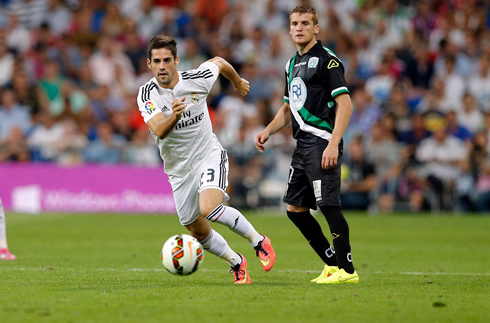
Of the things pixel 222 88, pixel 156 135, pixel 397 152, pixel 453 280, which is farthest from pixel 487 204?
Result: pixel 156 135

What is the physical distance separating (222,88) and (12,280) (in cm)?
1379

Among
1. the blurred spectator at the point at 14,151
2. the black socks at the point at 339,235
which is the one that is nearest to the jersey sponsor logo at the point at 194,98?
the black socks at the point at 339,235

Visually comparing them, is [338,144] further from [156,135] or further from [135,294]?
[135,294]

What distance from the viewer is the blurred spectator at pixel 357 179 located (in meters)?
18.5

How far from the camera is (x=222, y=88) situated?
20984 millimetres

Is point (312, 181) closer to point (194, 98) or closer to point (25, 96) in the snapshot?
point (194, 98)

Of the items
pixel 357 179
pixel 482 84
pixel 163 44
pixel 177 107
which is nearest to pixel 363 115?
pixel 357 179

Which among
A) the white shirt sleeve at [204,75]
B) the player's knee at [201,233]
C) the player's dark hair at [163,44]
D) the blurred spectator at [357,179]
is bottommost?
the blurred spectator at [357,179]

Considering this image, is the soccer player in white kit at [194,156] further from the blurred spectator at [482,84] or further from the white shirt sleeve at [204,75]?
the blurred spectator at [482,84]

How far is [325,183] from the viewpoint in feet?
24.3

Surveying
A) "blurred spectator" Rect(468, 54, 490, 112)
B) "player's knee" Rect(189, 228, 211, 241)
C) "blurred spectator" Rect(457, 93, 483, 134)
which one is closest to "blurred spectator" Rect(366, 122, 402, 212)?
"blurred spectator" Rect(457, 93, 483, 134)

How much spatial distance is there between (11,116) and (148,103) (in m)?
13.6

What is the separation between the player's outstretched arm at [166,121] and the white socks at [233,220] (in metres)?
0.88

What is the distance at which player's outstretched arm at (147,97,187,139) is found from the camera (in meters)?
6.86
